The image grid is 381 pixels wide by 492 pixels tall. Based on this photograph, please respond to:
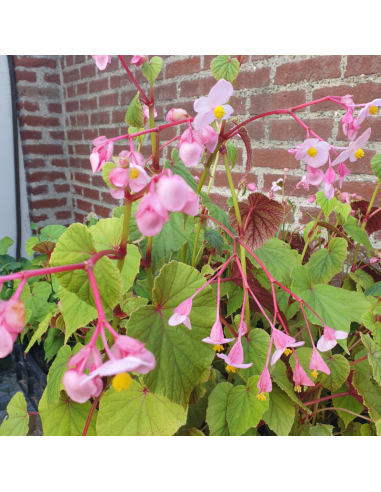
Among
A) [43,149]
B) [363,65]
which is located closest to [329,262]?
[363,65]

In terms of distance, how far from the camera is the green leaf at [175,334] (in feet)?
A: 1.07

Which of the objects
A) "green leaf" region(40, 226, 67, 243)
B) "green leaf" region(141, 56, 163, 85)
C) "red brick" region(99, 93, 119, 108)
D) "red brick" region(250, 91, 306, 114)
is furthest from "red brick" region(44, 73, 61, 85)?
"green leaf" region(141, 56, 163, 85)

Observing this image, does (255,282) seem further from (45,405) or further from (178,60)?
(178,60)

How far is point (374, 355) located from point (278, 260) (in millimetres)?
177

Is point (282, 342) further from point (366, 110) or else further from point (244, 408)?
point (366, 110)

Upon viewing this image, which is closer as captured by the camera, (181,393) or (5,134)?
(181,393)

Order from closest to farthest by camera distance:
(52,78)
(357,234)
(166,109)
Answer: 1. (357,234)
2. (166,109)
3. (52,78)

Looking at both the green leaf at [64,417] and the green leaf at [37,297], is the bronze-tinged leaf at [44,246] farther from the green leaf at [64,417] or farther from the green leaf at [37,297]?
the green leaf at [64,417]

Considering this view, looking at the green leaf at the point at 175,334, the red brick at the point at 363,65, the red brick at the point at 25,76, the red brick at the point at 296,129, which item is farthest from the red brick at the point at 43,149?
the green leaf at the point at 175,334

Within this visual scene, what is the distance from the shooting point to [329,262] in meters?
0.55

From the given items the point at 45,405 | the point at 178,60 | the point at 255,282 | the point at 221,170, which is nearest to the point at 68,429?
the point at 45,405

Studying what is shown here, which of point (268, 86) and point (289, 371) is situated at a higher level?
point (268, 86)

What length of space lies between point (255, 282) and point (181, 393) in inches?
9.0

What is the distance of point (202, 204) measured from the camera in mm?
546
